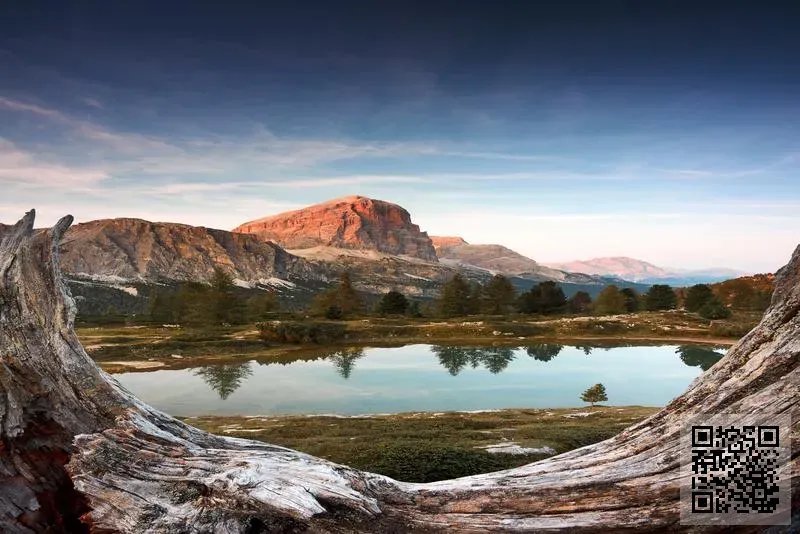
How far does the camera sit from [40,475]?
31.2ft

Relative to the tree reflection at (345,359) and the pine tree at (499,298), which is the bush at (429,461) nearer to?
the tree reflection at (345,359)

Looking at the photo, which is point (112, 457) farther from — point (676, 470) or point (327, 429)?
point (327, 429)

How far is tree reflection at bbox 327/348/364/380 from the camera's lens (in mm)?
58359

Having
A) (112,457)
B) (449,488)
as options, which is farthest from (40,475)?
(449,488)

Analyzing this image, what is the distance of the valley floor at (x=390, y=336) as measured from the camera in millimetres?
65750

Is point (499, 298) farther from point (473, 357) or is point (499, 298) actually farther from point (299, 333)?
point (299, 333)

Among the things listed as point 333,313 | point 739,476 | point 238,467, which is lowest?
point 238,467

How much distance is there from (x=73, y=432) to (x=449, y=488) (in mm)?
7274

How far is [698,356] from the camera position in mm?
67812

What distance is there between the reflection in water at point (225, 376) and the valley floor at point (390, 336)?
3.56 meters

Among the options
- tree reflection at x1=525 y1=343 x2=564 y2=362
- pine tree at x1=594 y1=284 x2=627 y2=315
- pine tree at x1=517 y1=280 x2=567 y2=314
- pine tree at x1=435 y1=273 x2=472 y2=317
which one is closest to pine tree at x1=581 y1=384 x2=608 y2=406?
tree reflection at x1=525 y1=343 x2=564 y2=362

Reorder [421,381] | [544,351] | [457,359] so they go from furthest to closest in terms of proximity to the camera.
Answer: [544,351] → [457,359] → [421,381]

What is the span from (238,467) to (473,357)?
60.9 meters

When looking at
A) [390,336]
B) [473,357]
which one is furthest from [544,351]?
[390,336]
